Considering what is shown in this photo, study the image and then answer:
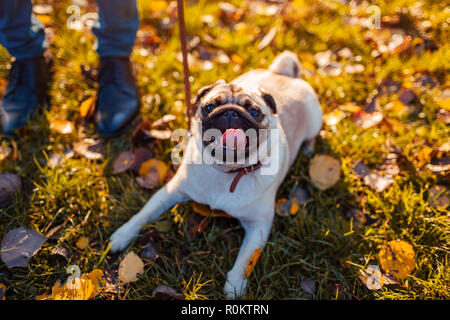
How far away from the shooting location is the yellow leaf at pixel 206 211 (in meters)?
2.43

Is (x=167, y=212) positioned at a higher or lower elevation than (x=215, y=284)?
higher

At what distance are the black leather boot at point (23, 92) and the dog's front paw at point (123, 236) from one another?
155 centimetres

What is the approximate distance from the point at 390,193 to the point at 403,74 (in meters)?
1.71

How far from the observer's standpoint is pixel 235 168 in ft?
6.86

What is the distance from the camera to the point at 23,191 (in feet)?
8.48

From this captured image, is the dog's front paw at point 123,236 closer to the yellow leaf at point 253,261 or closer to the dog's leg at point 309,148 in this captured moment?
the yellow leaf at point 253,261

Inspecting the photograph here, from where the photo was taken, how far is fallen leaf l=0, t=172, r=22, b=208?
8.02ft

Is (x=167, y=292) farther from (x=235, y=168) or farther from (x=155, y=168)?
(x=155, y=168)

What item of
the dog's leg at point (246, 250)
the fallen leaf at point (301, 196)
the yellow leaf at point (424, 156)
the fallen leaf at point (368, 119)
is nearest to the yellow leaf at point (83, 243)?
the dog's leg at point (246, 250)

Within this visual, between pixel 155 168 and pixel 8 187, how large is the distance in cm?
115

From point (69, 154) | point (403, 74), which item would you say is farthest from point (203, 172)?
point (403, 74)

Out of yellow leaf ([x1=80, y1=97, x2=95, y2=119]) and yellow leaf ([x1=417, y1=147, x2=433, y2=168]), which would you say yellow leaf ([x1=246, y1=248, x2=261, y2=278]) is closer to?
yellow leaf ([x1=417, y1=147, x2=433, y2=168])
